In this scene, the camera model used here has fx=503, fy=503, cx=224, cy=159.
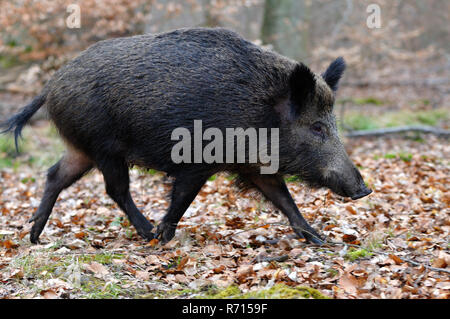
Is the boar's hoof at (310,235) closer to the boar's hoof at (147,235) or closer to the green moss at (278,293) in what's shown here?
the green moss at (278,293)

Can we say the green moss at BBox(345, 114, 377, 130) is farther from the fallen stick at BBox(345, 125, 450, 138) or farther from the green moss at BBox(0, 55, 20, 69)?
the green moss at BBox(0, 55, 20, 69)

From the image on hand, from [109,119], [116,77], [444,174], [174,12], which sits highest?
[174,12]

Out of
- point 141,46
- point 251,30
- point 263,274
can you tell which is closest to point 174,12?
point 251,30

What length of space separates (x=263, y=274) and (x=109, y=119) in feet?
7.25

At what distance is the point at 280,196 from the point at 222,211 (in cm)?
120

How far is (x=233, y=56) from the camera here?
4883mm

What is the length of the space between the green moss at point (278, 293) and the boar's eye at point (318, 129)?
1876 mm

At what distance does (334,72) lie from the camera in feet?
17.5

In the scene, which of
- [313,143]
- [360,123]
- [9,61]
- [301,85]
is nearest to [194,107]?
[301,85]

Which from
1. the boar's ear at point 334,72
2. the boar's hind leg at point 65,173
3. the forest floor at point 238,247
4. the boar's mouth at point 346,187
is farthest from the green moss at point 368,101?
the boar's hind leg at point 65,173

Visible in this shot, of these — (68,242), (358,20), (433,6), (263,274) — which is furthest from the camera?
(433,6)

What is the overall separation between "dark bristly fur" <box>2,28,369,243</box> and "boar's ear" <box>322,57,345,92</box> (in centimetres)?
14

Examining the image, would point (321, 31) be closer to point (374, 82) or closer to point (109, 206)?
point (374, 82)

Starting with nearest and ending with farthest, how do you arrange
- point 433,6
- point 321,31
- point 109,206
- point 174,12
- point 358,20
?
1. point 109,206
2. point 174,12
3. point 358,20
4. point 321,31
5. point 433,6
